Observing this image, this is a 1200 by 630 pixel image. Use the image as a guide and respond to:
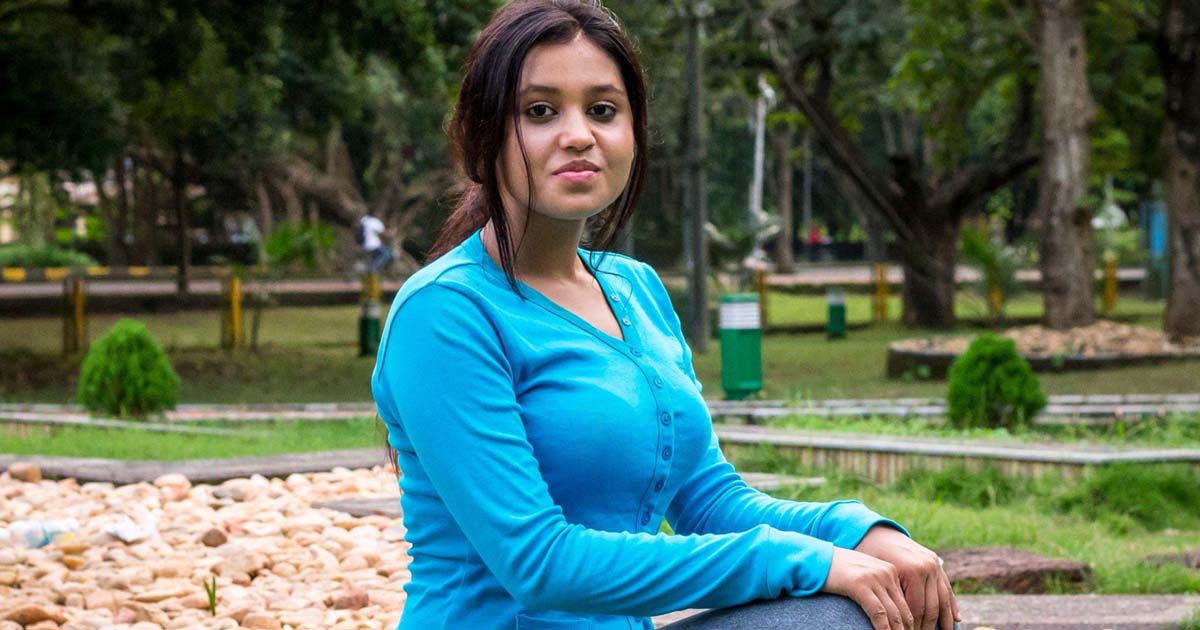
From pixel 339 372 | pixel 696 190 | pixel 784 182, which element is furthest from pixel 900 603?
pixel 784 182

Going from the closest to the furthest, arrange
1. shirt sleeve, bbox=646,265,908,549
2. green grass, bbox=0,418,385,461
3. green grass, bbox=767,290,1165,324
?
shirt sleeve, bbox=646,265,908,549, green grass, bbox=0,418,385,461, green grass, bbox=767,290,1165,324

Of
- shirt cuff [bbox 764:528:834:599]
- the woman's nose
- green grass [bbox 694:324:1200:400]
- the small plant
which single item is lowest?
green grass [bbox 694:324:1200:400]

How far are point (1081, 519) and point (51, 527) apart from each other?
4.36 meters

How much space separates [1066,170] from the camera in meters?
17.5

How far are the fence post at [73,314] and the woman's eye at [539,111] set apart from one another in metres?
18.5

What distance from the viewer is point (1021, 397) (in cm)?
1003

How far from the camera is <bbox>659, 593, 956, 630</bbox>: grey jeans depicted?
2.07 meters

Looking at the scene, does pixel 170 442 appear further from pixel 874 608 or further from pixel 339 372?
pixel 339 372

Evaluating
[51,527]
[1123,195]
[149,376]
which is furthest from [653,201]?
[1123,195]

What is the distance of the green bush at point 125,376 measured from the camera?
36.5 ft

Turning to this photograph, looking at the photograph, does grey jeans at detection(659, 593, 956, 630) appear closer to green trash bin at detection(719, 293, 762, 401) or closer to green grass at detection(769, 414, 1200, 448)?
green grass at detection(769, 414, 1200, 448)

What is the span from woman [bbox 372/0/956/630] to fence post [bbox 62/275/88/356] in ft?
60.4

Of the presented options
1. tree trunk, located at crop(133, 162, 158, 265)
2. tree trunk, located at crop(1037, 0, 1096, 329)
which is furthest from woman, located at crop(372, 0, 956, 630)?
tree trunk, located at crop(133, 162, 158, 265)

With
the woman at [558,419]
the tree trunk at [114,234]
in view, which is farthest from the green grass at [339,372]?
the tree trunk at [114,234]
